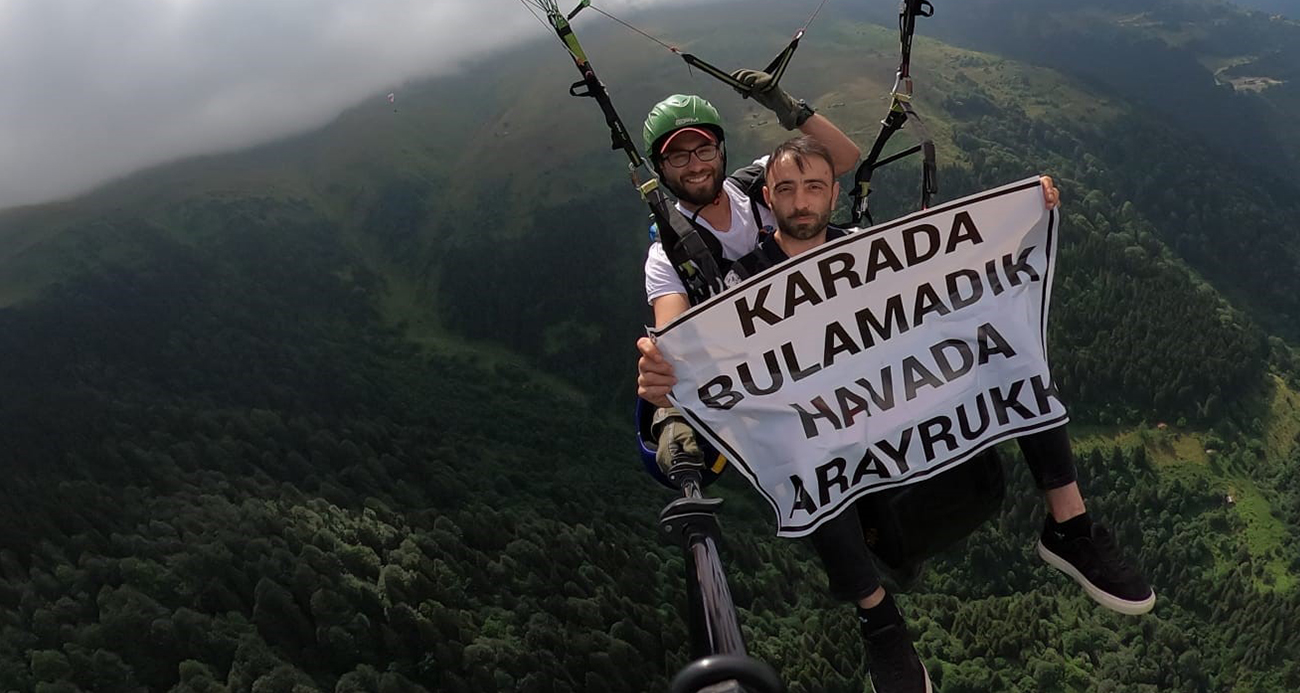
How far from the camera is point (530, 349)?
7766 inches

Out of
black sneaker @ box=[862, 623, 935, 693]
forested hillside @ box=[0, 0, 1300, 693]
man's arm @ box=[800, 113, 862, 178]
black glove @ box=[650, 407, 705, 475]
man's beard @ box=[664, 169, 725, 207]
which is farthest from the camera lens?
forested hillside @ box=[0, 0, 1300, 693]

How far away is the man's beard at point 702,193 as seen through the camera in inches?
356

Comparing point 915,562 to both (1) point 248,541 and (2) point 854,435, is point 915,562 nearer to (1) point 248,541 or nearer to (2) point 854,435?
(2) point 854,435

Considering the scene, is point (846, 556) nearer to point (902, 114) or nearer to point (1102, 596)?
point (1102, 596)

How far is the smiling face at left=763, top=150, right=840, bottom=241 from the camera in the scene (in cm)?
768

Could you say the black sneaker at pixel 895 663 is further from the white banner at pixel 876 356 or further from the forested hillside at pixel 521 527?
the forested hillside at pixel 521 527

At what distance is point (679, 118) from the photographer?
29.9 feet

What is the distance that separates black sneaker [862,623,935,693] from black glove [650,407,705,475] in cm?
229

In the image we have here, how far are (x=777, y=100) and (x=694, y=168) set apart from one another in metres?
Result: 1.63

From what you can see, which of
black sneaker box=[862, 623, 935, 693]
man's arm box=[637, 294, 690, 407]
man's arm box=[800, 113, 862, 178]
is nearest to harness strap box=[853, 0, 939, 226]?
man's arm box=[800, 113, 862, 178]

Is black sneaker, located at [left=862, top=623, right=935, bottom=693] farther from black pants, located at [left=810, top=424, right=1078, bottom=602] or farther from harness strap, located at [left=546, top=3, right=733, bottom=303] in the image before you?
harness strap, located at [left=546, top=3, right=733, bottom=303]

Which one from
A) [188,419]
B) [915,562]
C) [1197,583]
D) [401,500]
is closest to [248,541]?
[401,500]

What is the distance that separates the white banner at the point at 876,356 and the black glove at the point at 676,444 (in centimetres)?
40

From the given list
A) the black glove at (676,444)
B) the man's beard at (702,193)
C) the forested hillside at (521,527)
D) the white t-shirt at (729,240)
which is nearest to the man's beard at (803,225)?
the white t-shirt at (729,240)
